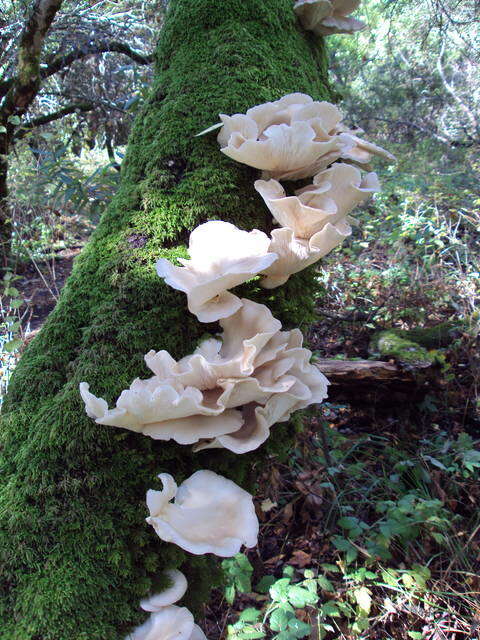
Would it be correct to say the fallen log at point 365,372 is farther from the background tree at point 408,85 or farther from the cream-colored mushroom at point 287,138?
the background tree at point 408,85

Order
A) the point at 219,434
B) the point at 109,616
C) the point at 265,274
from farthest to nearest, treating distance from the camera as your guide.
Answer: the point at 265,274 < the point at 219,434 < the point at 109,616

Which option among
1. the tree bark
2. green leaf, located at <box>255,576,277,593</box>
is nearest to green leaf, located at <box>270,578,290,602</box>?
green leaf, located at <box>255,576,277,593</box>

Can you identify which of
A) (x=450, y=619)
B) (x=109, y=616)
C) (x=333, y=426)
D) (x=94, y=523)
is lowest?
(x=333, y=426)

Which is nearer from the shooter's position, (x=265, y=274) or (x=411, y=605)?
(x=265, y=274)

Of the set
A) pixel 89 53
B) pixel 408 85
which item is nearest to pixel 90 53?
pixel 89 53

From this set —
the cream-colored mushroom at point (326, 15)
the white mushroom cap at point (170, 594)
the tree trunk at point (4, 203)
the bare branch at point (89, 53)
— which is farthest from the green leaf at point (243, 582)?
the bare branch at point (89, 53)

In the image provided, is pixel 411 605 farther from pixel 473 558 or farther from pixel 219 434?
pixel 219 434

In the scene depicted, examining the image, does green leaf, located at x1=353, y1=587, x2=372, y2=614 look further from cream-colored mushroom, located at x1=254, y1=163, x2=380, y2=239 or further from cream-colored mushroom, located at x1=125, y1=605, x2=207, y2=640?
cream-colored mushroom, located at x1=254, y1=163, x2=380, y2=239

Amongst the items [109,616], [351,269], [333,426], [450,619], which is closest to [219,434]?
[109,616]
